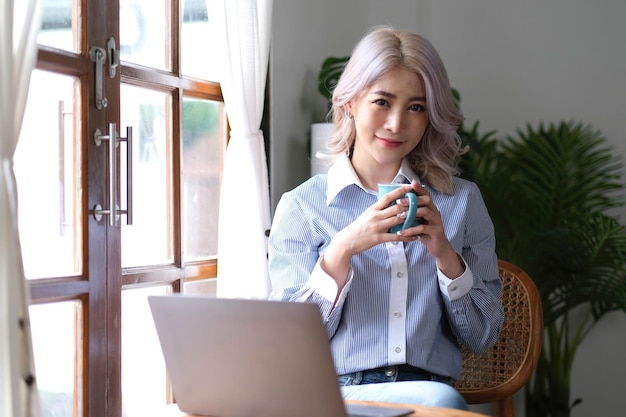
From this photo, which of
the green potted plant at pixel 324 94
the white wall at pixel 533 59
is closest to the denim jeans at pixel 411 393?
the green potted plant at pixel 324 94

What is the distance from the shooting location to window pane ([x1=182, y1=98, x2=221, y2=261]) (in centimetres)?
298

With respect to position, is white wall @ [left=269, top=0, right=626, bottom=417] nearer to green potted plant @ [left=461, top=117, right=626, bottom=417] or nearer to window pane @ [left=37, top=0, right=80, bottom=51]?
green potted plant @ [left=461, top=117, right=626, bottom=417]

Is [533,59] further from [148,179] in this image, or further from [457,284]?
[457,284]

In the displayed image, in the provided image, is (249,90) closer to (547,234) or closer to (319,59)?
(319,59)

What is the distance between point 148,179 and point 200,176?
1.02ft

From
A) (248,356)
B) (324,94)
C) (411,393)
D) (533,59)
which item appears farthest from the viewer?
(533,59)

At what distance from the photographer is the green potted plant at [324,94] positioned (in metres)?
3.22

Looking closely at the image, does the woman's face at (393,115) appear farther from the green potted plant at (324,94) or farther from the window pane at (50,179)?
the green potted plant at (324,94)

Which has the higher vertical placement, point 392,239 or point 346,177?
point 346,177

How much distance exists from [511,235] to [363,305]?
87.5 inches

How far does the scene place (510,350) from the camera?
2162 mm

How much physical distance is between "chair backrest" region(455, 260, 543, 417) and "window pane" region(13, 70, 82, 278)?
1.07 metres

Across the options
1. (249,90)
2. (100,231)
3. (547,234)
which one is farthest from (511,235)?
(100,231)

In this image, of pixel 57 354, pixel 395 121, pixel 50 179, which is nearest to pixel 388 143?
pixel 395 121
